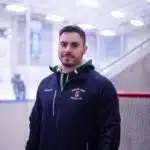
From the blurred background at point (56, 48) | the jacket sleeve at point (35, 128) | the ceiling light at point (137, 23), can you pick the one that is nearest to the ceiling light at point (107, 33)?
the blurred background at point (56, 48)

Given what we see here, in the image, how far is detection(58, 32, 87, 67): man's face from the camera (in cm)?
168

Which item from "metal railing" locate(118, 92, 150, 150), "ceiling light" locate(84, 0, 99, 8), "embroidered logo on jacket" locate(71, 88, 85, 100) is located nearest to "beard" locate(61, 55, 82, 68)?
"embroidered logo on jacket" locate(71, 88, 85, 100)

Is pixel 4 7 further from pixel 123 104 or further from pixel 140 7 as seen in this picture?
pixel 123 104

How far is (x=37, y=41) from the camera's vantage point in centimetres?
617

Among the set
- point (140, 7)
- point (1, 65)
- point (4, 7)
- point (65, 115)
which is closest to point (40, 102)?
point (65, 115)

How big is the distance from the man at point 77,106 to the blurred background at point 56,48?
339 millimetres

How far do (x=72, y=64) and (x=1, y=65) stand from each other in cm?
397

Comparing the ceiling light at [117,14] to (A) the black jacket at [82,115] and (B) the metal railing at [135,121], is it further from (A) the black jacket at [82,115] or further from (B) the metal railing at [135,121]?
(A) the black jacket at [82,115]

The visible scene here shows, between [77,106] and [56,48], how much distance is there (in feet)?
16.3

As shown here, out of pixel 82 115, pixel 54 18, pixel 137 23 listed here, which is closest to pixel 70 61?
pixel 82 115

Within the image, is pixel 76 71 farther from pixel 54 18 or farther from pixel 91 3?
pixel 54 18

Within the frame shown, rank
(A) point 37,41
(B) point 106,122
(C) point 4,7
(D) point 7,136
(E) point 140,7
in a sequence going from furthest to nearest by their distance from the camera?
1. (E) point 140,7
2. (C) point 4,7
3. (A) point 37,41
4. (D) point 7,136
5. (B) point 106,122

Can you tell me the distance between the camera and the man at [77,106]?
62.3 inches

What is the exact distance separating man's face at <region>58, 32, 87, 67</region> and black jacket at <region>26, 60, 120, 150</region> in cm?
6
